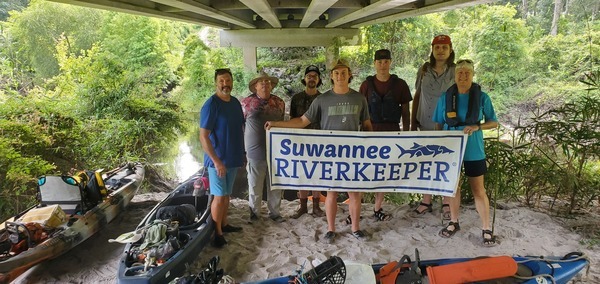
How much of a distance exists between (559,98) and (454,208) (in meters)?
13.0

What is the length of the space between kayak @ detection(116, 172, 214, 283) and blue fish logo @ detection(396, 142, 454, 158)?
2.22 meters

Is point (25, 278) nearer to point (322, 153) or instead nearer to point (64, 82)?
point (322, 153)

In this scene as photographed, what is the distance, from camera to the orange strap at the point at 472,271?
8.68ft

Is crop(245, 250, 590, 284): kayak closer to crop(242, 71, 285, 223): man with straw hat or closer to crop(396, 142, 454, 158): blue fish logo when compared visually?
crop(396, 142, 454, 158): blue fish logo

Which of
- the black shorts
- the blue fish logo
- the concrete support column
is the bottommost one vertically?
the black shorts

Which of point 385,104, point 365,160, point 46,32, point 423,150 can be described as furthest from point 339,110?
point 46,32

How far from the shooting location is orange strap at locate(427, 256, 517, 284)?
2.65 meters

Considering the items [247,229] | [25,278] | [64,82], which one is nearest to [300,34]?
[64,82]

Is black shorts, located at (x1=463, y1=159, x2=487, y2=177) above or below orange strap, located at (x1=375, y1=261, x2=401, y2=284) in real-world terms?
above

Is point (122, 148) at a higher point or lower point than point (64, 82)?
lower

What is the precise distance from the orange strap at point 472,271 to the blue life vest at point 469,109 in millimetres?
1324

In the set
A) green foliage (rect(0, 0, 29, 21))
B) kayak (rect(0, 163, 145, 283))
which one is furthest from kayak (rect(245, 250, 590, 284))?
green foliage (rect(0, 0, 29, 21))

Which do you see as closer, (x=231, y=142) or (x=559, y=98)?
(x=231, y=142)

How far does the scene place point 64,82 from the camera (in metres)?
10.2
